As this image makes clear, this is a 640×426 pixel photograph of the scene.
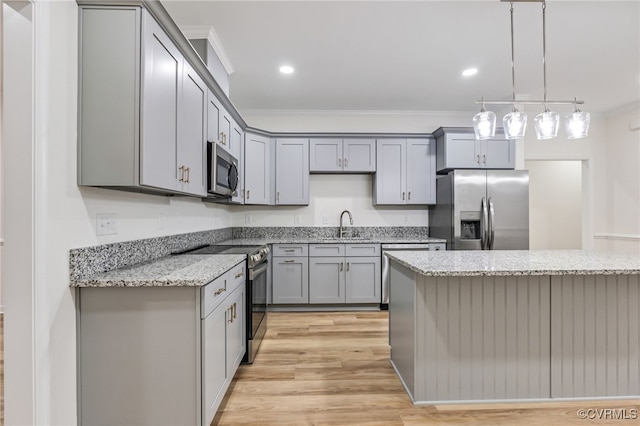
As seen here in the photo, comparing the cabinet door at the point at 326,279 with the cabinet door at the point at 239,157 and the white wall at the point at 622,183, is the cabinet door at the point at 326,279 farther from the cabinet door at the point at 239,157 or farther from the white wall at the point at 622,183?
the white wall at the point at 622,183

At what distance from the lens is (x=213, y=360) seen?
5.77 feet

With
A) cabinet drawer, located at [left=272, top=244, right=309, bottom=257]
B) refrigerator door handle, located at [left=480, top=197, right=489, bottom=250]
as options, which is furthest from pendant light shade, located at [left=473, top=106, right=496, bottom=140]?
→ cabinet drawer, located at [left=272, top=244, right=309, bottom=257]

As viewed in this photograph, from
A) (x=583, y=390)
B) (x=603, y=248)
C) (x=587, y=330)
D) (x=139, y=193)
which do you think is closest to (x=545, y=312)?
(x=587, y=330)

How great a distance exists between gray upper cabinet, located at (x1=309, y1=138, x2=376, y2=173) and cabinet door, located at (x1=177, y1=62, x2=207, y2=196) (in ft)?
6.84

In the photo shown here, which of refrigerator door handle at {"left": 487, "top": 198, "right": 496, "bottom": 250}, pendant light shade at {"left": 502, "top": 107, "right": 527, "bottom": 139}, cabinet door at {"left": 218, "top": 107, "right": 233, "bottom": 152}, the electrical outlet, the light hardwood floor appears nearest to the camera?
the electrical outlet

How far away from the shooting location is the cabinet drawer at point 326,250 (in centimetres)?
409

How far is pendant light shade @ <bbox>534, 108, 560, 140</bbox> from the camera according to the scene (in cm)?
217

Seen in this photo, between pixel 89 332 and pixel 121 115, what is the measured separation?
108 cm

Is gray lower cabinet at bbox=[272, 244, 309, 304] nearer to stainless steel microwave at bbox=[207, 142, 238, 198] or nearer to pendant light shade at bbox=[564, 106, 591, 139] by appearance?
stainless steel microwave at bbox=[207, 142, 238, 198]

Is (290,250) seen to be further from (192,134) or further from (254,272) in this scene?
(192,134)

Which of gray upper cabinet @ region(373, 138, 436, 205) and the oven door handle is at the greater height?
gray upper cabinet @ region(373, 138, 436, 205)

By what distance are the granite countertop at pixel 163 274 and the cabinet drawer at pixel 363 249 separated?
84.8 inches

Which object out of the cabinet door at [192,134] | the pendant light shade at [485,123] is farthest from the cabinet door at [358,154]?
the cabinet door at [192,134]

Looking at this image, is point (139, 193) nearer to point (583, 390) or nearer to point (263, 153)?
point (263, 153)
